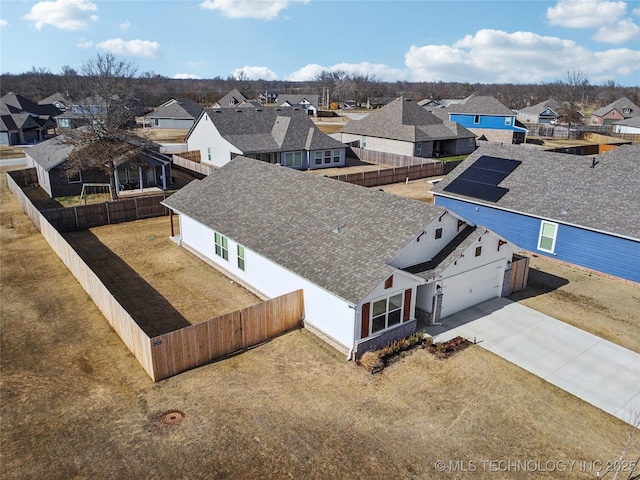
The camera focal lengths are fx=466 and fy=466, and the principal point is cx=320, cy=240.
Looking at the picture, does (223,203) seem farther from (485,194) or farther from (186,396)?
(485,194)

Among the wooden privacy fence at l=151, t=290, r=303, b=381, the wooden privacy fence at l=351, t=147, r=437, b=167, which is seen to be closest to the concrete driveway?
the wooden privacy fence at l=151, t=290, r=303, b=381

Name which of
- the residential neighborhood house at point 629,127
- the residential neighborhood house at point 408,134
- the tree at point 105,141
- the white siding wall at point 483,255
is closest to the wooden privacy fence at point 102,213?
the tree at point 105,141

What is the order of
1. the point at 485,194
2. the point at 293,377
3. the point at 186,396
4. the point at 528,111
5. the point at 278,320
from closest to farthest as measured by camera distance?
the point at 186,396 → the point at 293,377 → the point at 278,320 → the point at 485,194 → the point at 528,111

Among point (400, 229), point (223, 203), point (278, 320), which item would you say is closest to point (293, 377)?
point (278, 320)

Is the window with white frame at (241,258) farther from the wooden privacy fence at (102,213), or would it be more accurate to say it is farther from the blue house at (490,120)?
the blue house at (490,120)

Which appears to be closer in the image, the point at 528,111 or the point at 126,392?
the point at 126,392

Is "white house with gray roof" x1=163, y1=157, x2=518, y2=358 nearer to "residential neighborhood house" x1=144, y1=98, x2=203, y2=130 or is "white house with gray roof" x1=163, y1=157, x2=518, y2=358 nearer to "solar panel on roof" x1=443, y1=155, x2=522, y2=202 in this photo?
"solar panel on roof" x1=443, y1=155, x2=522, y2=202
